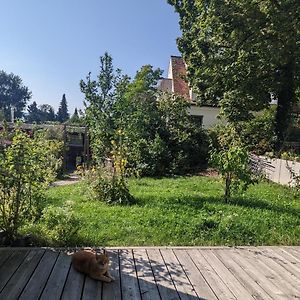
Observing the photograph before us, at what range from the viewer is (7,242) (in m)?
4.34

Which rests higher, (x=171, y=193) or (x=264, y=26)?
(x=264, y=26)

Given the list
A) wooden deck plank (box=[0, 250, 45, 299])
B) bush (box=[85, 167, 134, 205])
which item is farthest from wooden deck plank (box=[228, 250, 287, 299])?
bush (box=[85, 167, 134, 205])

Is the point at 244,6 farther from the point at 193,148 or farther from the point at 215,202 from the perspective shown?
the point at 215,202

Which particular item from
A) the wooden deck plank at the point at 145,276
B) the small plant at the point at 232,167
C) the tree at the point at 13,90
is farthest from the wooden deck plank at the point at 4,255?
the tree at the point at 13,90

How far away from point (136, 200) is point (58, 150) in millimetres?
9446

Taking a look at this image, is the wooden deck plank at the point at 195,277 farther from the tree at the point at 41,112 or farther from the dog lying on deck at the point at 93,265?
the tree at the point at 41,112

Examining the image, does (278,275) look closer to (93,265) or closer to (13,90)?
(93,265)

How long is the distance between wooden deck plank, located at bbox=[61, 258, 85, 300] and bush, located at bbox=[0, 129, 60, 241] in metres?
1.25

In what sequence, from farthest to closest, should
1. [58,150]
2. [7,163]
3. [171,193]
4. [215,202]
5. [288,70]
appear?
[58,150] < [288,70] < [171,193] < [215,202] < [7,163]

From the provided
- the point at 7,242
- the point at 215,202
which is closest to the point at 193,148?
the point at 215,202

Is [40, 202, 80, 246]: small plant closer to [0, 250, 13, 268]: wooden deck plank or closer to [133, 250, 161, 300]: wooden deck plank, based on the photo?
[0, 250, 13, 268]: wooden deck plank

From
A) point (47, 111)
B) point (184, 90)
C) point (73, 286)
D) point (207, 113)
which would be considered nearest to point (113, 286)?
point (73, 286)

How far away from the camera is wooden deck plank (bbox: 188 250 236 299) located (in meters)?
3.25

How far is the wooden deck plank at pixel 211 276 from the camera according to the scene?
3.25 meters
